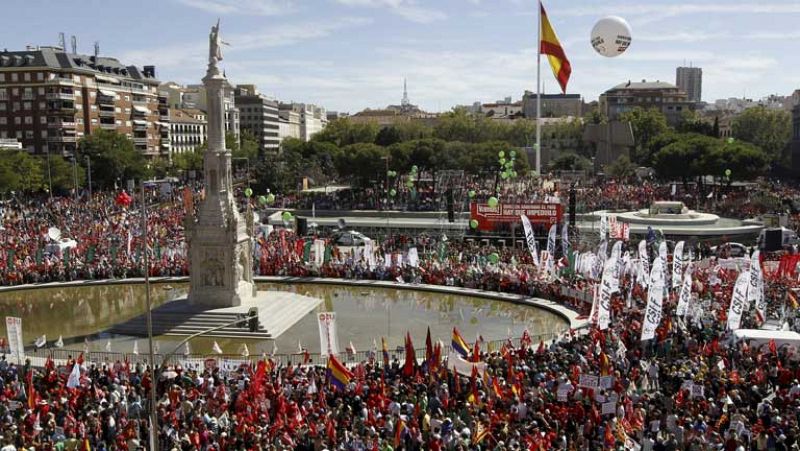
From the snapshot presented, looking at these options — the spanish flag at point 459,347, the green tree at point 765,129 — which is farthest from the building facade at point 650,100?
the spanish flag at point 459,347

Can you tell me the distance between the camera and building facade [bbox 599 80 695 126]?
510ft

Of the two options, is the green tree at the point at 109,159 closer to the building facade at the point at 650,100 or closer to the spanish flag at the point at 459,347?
the spanish flag at the point at 459,347

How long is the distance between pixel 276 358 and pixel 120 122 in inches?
3231

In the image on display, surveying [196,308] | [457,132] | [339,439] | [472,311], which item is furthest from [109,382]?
[457,132]

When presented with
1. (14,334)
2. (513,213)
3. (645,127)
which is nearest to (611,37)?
(513,213)

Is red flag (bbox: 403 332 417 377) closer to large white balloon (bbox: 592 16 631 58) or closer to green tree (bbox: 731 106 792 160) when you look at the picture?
large white balloon (bbox: 592 16 631 58)

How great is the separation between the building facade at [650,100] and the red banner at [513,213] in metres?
108

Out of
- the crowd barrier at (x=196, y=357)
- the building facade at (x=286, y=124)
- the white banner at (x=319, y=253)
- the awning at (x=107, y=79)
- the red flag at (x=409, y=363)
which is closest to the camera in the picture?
the red flag at (x=409, y=363)

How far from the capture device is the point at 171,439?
17.9 metres

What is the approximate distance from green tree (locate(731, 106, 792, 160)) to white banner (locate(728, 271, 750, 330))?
10216 cm

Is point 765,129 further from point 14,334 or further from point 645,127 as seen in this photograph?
point 14,334

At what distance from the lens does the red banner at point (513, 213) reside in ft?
171

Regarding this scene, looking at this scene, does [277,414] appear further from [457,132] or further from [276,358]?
[457,132]

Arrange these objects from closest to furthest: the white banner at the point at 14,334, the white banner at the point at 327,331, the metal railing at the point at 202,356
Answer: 1. the white banner at the point at 327,331
2. the white banner at the point at 14,334
3. the metal railing at the point at 202,356
